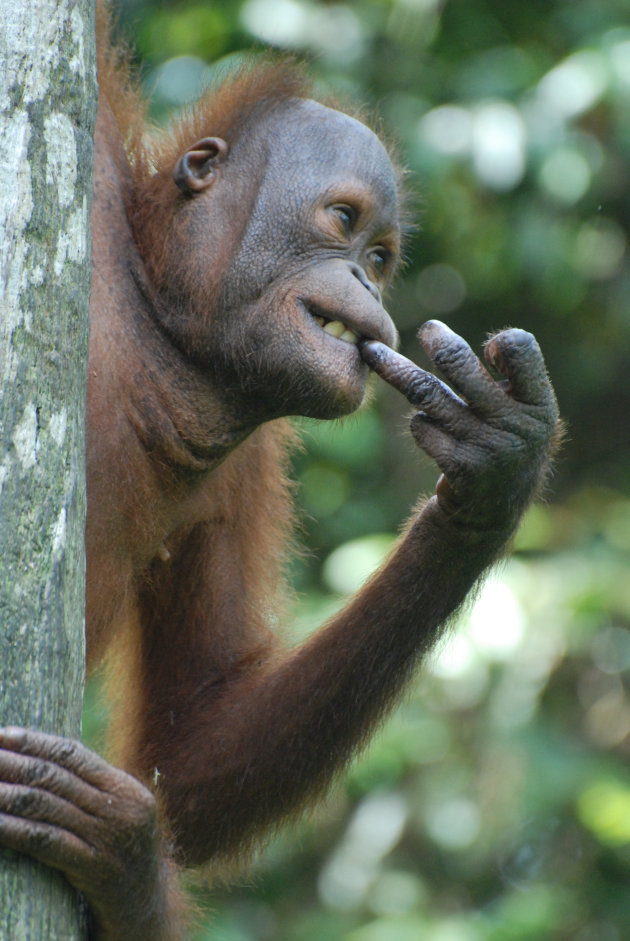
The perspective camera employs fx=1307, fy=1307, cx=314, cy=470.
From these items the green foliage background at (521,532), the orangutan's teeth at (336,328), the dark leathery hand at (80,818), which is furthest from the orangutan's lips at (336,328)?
the green foliage background at (521,532)

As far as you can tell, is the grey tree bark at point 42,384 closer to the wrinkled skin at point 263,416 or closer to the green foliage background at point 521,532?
the wrinkled skin at point 263,416

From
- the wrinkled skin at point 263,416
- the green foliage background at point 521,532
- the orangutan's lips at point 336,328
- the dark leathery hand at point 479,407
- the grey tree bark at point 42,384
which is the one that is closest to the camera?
the grey tree bark at point 42,384

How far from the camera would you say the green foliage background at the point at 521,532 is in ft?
18.9

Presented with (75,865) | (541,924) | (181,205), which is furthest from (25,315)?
(541,924)

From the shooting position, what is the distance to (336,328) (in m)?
3.50

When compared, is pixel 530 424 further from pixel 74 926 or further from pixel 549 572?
pixel 549 572

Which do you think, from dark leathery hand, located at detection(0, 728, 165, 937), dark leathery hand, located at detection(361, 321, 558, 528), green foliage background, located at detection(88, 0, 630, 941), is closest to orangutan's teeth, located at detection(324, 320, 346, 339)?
dark leathery hand, located at detection(361, 321, 558, 528)

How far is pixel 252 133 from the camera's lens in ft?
12.4

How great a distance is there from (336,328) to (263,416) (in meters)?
0.37

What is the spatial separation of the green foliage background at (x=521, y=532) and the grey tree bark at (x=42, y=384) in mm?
2905

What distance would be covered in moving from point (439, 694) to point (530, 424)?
3503 mm

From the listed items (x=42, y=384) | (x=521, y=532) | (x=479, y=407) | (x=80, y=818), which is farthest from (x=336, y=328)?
(x=521, y=532)

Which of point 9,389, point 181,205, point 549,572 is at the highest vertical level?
point 9,389

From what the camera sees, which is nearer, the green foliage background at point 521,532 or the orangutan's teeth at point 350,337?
the orangutan's teeth at point 350,337
